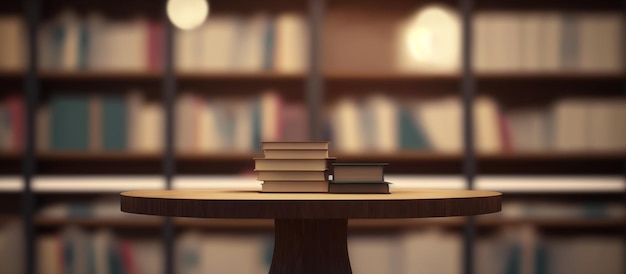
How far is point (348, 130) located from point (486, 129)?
598 millimetres

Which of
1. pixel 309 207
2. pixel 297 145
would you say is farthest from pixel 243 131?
pixel 309 207

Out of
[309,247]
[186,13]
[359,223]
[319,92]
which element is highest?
[186,13]

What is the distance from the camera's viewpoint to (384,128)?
3912mm

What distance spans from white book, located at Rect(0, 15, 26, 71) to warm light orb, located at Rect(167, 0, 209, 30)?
649mm

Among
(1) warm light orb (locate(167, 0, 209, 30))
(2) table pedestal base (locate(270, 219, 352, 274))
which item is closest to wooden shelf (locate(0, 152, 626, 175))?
(1) warm light orb (locate(167, 0, 209, 30))

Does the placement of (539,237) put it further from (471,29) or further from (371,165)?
(371,165)

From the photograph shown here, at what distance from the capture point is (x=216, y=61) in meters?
3.93

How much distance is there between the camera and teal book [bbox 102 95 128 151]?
3.93 metres

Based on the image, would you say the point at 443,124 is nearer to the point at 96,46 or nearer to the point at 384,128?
the point at 384,128

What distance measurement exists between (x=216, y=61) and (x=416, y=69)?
88cm

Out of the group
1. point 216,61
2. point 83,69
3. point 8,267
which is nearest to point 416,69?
point 216,61

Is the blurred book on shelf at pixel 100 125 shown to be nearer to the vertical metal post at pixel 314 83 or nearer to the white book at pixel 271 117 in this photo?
the white book at pixel 271 117

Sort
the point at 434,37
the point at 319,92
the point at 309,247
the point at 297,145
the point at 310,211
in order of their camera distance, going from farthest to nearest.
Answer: the point at 434,37, the point at 319,92, the point at 297,145, the point at 309,247, the point at 310,211

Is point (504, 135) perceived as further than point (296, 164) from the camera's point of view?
Yes
